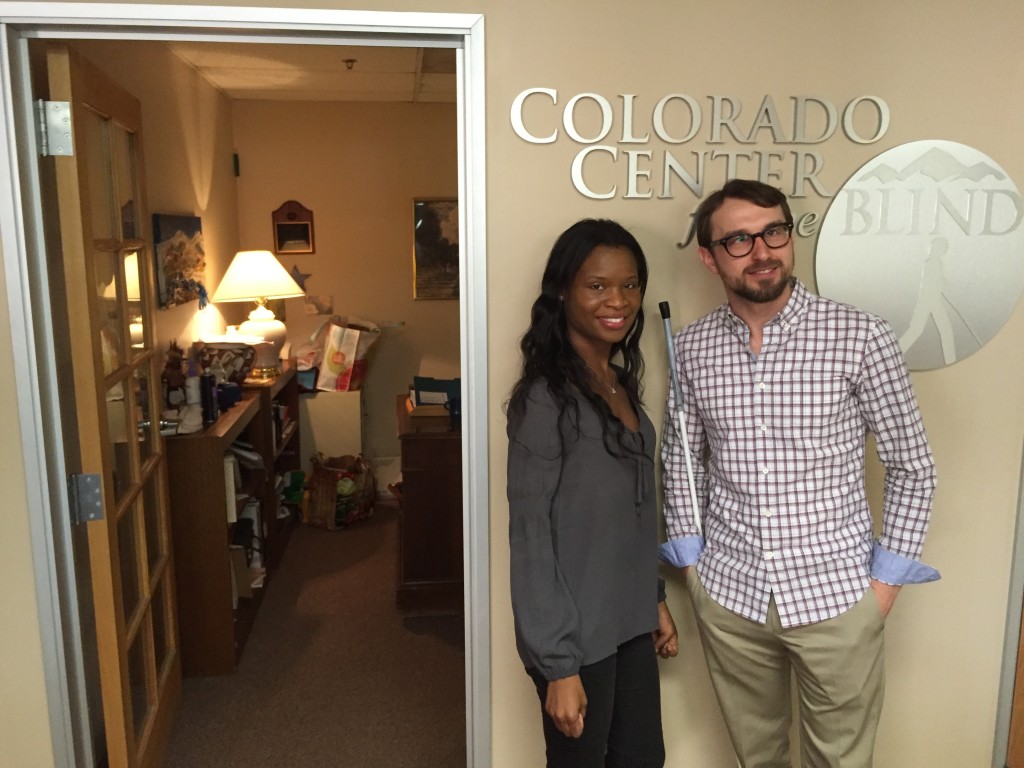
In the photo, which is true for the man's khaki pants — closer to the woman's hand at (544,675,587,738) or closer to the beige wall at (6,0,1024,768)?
the beige wall at (6,0,1024,768)

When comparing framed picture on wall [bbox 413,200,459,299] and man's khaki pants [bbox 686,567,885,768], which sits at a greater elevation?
framed picture on wall [bbox 413,200,459,299]

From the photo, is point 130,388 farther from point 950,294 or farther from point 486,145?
point 950,294

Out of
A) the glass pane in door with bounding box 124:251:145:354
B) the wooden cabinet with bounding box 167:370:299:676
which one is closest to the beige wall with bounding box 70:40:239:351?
the wooden cabinet with bounding box 167:370:299:676

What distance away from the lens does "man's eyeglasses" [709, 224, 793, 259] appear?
162 cm

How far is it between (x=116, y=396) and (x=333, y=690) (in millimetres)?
1369

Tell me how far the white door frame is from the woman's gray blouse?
350mm

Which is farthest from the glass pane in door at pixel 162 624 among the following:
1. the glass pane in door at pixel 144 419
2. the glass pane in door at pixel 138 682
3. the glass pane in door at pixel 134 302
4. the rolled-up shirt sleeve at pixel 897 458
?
the rolled-up shirt sleeve at pixel 897 458

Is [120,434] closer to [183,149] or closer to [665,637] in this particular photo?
[665,637]

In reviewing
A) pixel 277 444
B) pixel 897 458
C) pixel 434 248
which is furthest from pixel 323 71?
pixel 897 458

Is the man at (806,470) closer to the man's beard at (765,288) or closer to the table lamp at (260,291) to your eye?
the man's beard at (765,288)

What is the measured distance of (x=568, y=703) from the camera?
1508 mm

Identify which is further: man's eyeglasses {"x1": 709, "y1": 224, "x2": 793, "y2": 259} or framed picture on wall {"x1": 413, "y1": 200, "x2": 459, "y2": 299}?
framed picture on wall {"x1": 413, "y1": 200, "x2": 459, "y2": 299}

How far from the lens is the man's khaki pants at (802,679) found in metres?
1.64

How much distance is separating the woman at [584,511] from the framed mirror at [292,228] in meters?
3.64
